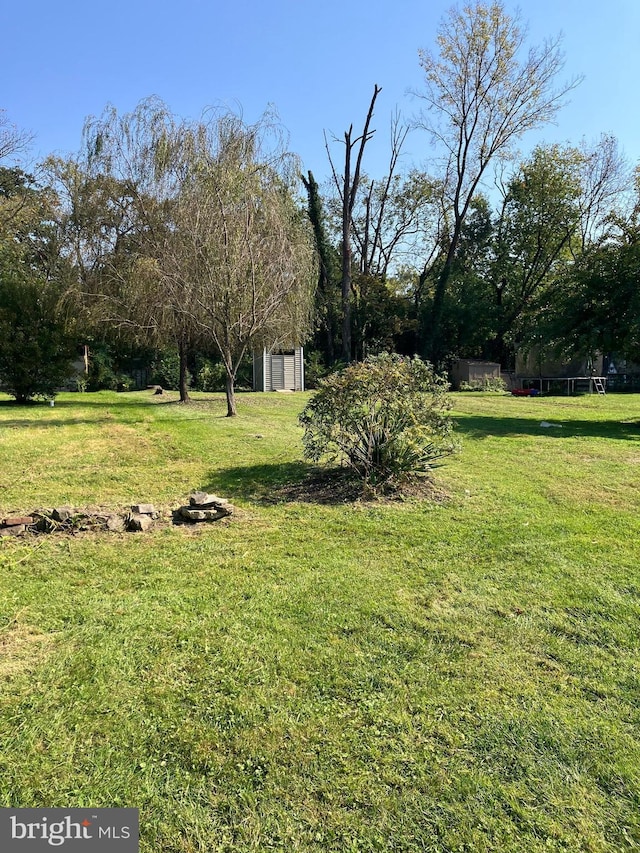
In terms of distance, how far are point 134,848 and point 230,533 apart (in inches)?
104

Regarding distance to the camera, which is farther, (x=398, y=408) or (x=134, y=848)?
(x=398, y=408)

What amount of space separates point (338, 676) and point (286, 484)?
3.45m

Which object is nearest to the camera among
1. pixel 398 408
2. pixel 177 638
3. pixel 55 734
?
pixel 55 734

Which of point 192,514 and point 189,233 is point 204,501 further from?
point 189,233

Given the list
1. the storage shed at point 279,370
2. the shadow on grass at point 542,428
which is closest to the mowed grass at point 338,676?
the shadow on grass at point 542,428

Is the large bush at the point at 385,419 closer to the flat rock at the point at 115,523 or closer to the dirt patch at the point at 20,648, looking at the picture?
the flat rock at the point at 115,523

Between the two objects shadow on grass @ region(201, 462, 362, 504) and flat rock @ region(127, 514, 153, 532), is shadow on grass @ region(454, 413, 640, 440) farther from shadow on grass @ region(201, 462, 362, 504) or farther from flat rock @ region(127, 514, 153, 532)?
flat rock @ region(127, 514, 153, 532)

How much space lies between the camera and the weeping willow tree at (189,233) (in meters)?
11.3

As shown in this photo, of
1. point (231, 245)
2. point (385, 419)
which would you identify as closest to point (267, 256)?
point (231, 245)

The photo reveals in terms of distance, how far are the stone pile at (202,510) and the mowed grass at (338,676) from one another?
19cm

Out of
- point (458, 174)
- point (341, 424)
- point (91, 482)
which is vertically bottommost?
point (91, 482)

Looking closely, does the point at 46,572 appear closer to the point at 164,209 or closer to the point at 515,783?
the point at 515,783

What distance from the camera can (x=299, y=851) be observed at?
1.44m

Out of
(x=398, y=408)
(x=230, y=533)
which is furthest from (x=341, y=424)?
(x=230, y=533)
